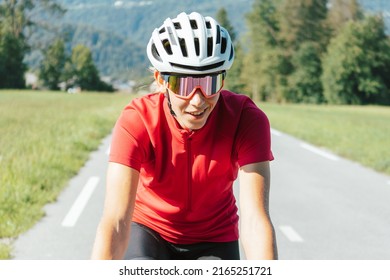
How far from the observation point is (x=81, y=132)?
15.4 m

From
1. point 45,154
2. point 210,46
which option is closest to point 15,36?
point 45,154

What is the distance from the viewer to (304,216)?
6941mm

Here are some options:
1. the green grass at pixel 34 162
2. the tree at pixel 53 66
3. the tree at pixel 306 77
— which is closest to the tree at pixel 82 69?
the tree at pixel 53 66

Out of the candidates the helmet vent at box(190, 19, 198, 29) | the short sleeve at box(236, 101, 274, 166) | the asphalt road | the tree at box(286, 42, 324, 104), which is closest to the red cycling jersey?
the short sleeve at box(236, 101, 274, 166)

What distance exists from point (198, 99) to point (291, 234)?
3996mm

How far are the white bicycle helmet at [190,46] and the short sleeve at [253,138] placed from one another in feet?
0.80

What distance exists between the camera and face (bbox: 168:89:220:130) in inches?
94.2

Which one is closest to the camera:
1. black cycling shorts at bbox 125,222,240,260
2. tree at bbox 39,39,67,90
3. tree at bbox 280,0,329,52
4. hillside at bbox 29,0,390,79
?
black cycling shorts at bbox 125,222,240,260

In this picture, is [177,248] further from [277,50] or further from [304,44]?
[277,50]

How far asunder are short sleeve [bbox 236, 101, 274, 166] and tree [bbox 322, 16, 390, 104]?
6757 centimetres

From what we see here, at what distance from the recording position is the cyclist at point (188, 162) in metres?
2.42

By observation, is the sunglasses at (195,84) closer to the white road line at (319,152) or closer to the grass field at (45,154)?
the grass field at (45,154)

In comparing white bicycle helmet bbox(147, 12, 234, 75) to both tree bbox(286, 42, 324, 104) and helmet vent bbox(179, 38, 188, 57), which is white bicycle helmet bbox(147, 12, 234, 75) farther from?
tree bbox(286, 42, 324, 104)
